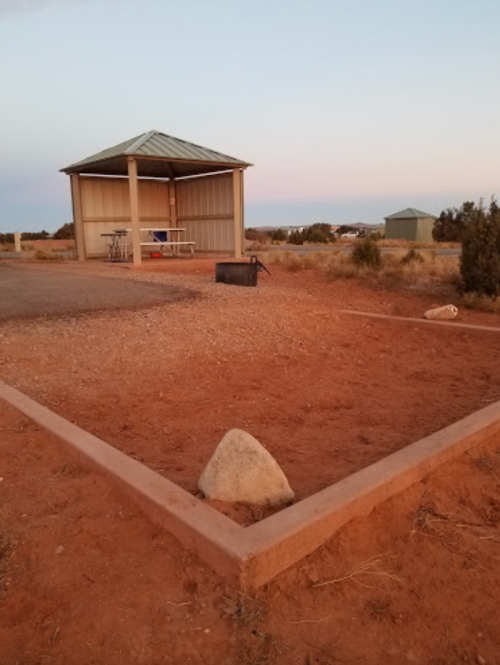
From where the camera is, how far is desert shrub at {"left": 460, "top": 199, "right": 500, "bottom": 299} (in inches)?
363

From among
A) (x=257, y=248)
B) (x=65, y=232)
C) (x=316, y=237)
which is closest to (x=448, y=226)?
(x=316, y=237)

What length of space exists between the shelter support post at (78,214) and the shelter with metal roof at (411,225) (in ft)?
109

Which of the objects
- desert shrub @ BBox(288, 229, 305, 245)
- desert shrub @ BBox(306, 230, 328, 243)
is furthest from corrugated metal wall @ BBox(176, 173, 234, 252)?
desert shrub @ BBox(306, 230, 328, 243)

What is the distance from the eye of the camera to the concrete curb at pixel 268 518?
2.13 metres

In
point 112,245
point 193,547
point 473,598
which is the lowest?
point 473,598

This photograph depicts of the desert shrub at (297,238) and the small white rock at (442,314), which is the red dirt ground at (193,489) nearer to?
the small white rock at (442,314)

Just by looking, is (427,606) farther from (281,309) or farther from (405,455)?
(281,309)

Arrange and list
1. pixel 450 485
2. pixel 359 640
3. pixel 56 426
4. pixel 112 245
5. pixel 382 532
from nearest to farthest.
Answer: pixel 359 640
pixel 382 532
pixel 450 485
pixel 56 426
pixel 112 245

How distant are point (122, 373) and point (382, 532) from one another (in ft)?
9.56

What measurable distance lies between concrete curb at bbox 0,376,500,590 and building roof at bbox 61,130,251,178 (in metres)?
11.6

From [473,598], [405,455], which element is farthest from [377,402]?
[473,598]

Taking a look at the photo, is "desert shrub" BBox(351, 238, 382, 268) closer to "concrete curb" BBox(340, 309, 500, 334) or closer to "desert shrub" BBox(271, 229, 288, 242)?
"concrete curb" BBox(340, 309, 500, 334)

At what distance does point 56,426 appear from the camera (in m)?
3.38

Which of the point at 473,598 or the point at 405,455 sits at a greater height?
the point at 405,455
